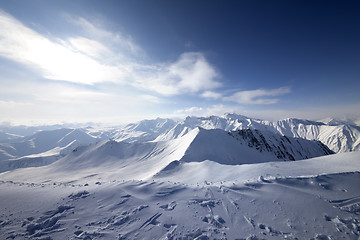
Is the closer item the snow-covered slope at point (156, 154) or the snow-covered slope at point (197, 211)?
the snow-covered slope at point (197, 211)

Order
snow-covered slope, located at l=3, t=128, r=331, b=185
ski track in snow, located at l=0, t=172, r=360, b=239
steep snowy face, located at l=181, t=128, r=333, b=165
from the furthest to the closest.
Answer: snow-covered slope, located at l=3, t=128, r=331, b=185
steep snowy face, located at l=181, t=128, r=333, b=165
ski track in snow, located at l=0, t=172, r=360, b=239

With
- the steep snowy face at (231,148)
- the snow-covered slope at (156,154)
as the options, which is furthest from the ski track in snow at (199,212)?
the snow-covered slope at (156,154)

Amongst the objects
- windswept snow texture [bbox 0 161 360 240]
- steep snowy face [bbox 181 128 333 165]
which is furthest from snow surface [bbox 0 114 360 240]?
steep snowy face [bbox 181 128 333 165]

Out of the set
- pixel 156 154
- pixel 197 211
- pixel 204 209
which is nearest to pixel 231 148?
pixel 156 154

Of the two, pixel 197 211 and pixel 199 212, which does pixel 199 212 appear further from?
pixel 197 211

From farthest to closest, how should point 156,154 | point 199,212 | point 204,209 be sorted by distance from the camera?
point 156,154, point 204,209, point 199,212

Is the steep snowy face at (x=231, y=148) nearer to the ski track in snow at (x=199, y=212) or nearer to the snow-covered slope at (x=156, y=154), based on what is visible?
the snow-covered slope at (x=156, y=154)

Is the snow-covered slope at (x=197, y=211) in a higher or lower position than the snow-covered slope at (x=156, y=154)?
higher

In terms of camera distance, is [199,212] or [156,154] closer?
[199,212]

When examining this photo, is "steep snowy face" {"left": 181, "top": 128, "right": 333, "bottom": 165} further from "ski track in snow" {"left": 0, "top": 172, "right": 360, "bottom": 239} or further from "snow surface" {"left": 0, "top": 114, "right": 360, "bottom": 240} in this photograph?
"ski track in snow" {"left": 0, "top": 172, "right": 360, "bottom": 239}
